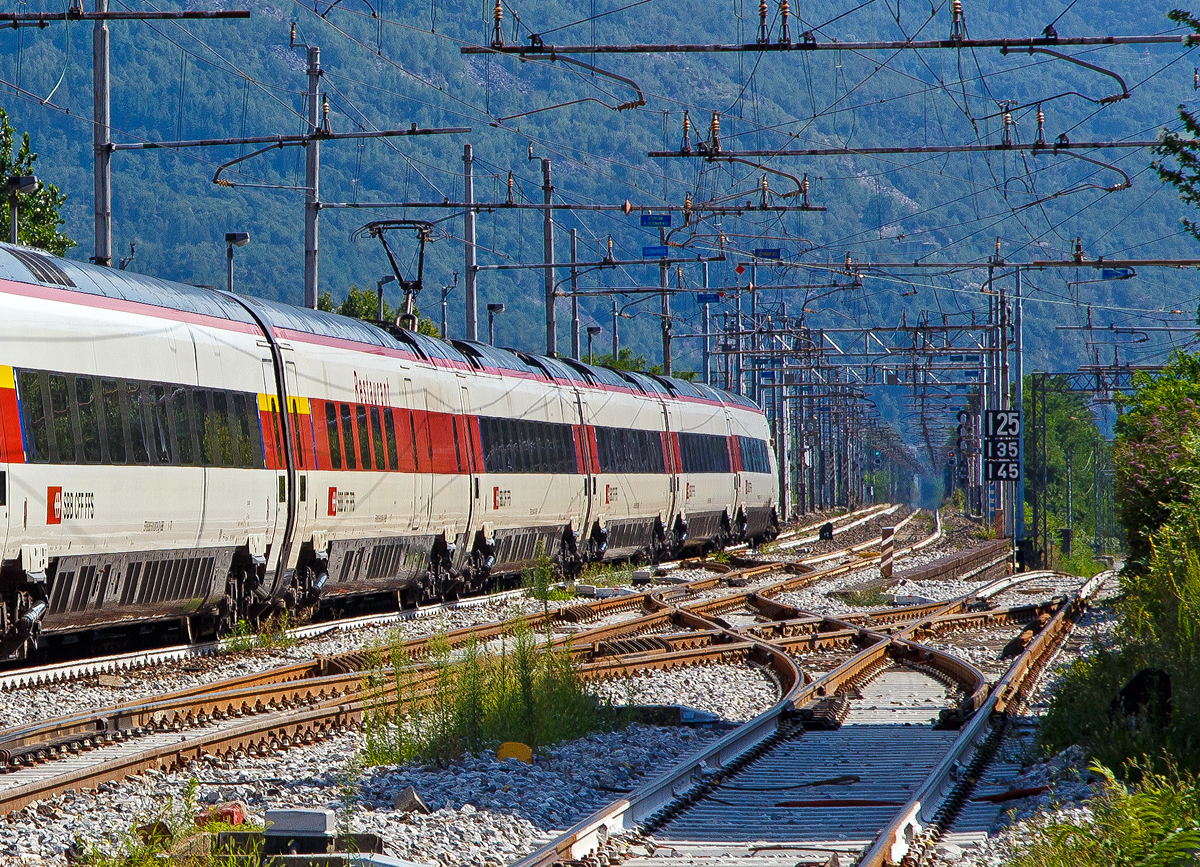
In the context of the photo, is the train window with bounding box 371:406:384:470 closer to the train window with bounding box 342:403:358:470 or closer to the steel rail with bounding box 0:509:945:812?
the train window with bounding box 342:403:358:470

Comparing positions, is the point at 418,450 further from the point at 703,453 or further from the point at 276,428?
the point at 703,453

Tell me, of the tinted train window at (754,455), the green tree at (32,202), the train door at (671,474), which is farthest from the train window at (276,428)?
the tinted train window at (754,455)

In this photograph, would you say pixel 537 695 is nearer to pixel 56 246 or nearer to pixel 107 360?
pixel 107 360

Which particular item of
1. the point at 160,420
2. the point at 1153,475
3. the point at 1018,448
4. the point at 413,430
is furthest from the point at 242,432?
the point at 1018,448

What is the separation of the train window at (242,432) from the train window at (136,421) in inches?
71.4

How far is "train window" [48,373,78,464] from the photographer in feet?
44.5

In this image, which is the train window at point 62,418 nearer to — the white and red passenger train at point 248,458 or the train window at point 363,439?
the white and red passenger train at point 248,458

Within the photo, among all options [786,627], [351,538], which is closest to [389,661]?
[351,538]

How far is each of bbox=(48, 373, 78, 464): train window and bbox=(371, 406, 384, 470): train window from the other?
21.8 feet

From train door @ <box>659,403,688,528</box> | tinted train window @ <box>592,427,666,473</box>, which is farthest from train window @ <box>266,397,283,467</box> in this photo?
train door @ <box>659,403,688,528</box>

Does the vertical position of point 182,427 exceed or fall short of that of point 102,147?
it falls short

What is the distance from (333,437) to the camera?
62.8 ft

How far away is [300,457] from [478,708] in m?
7.73

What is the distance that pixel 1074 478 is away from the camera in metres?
154
